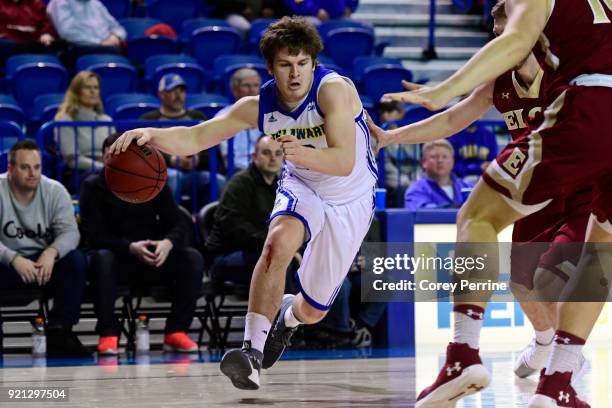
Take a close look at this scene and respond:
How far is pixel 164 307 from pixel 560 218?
11.5 feet

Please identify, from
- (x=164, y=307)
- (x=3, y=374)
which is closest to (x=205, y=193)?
(x=164, y=307)

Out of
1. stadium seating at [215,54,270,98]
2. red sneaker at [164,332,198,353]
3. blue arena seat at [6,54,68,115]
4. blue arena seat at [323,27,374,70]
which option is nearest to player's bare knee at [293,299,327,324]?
red sneaker at [164,332,198,353]

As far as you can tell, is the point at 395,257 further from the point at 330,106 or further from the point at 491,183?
the point at 491,183

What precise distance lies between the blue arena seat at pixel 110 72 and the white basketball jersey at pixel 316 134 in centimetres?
485

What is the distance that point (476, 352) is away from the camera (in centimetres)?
398

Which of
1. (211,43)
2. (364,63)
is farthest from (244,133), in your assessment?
(364,63)

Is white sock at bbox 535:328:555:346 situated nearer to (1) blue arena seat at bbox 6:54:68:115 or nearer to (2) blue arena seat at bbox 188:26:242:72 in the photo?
(1) blue arena seat at bbox 6:54:68:115

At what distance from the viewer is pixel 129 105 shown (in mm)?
9078

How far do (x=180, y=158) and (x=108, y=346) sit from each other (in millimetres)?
1802

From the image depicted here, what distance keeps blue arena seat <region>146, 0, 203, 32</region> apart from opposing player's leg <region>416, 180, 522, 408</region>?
8309 millimetres

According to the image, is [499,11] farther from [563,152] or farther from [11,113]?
[11,113]

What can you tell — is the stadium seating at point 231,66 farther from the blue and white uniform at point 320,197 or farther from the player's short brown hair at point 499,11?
the player's short brown hair at point 499,11

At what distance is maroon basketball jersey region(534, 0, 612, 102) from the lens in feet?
12.9

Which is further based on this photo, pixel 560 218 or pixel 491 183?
pixel 560 218
